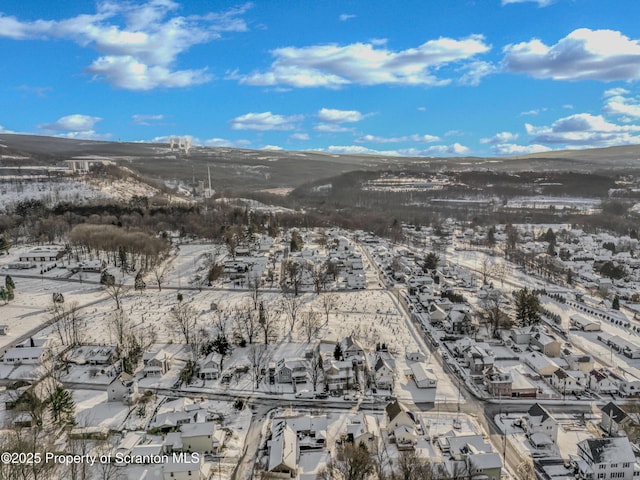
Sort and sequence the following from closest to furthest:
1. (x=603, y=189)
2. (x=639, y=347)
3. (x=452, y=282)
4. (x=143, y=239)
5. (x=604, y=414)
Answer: (x=604, y=414) < (x=639, y=347) < (x=452, y=282) < (x=143, y=239) < (x=603, y=189)

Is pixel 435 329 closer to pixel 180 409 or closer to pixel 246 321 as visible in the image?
pixel 246 321

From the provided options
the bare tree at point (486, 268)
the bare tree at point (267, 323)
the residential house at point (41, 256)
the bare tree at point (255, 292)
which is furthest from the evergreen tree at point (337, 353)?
the residential house at point (41, 256)

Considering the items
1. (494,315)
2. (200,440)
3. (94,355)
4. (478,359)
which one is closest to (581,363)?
(478,359)

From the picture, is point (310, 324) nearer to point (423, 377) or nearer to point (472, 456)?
point (423, 377)

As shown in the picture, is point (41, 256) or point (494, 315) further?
point (41, 256)

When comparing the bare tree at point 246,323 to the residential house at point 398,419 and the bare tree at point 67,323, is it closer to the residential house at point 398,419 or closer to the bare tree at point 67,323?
the bare tree at point 67,323

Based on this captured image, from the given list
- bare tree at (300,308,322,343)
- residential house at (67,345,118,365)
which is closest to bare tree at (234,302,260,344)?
bare tree at (300,308,322,343)

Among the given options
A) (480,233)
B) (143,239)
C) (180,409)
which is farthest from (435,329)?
(480,233)
